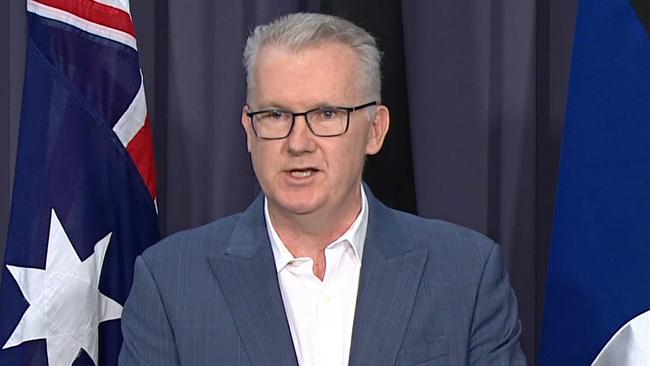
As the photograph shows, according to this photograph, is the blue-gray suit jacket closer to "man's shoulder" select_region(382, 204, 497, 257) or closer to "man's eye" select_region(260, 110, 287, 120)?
"man's shoulder" select_region(382, 204, 497, 257)

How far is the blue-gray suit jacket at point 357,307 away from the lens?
1608 mm

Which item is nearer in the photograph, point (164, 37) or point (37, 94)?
point (37, 94)

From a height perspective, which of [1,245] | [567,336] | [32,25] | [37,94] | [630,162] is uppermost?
[32,25]

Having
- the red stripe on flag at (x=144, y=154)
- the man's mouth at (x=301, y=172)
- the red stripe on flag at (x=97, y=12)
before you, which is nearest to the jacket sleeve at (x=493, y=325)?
the man's mouth at (x=301, y=172)

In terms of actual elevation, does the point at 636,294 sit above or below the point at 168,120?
below

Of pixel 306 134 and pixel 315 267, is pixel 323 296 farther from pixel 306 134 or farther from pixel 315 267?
pixel 306 134

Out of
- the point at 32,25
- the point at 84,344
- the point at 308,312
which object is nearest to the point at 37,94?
the point at 32,25

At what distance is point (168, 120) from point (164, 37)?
21cm

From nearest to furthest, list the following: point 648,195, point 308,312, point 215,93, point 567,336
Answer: point 308,312, point 648,195, point 567,336, point 215,93

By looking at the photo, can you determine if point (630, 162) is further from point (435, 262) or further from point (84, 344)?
point (84, 344)

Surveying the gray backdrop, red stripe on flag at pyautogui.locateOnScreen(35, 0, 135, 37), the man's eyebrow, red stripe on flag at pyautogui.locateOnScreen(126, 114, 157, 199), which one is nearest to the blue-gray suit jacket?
the man's eyebrow

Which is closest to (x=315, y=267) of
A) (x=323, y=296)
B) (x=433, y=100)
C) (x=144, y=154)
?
(x=323, y=296)

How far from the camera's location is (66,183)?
1.98 metres

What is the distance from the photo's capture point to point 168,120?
2.53m
